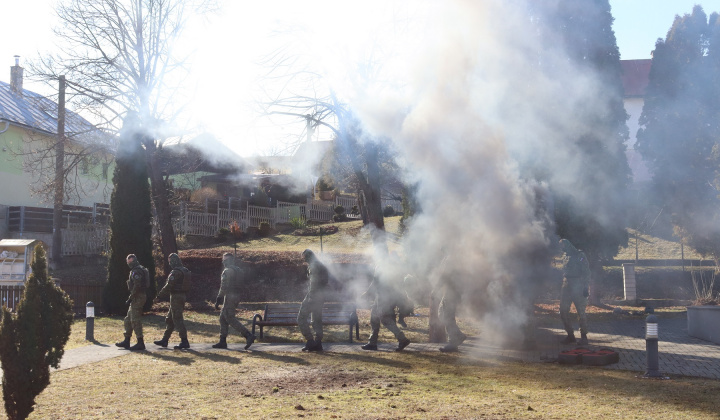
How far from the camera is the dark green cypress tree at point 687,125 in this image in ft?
86.5

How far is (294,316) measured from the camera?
534 inches

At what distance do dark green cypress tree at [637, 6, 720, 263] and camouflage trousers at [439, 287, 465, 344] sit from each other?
18085 mm

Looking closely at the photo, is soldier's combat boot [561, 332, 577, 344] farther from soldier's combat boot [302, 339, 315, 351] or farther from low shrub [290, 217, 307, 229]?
low shrub [290, 217, 307, 229]

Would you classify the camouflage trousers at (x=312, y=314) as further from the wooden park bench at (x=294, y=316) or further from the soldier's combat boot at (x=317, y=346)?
the wooden park bench at (x=294, y=316)

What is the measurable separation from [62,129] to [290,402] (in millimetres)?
19008

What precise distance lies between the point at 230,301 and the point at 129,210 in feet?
30.2

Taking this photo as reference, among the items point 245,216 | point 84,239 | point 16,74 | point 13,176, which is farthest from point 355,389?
point 16,74

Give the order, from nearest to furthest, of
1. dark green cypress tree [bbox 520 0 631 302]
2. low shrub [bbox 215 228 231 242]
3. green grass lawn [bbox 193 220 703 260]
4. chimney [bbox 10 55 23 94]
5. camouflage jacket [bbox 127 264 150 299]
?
camouflage jacket [bbox 127 264 150 299], dark green cypress tree [bbox 520 0 631 302], green grass lawn [bbox 193 220 703 260], low shrub [bbox 215 228 231 242], chimney [bbox 10 55 23 94]

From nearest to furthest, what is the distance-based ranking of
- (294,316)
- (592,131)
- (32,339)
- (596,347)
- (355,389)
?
(32,339) < (355,389) < (596,347) < (294,316) < (592,131)

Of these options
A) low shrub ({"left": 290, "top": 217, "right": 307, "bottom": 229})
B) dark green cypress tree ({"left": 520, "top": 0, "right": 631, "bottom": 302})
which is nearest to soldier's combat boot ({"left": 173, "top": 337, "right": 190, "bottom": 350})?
dark green cypress tree ({"left": 520, "top": 0, "right": 631, "bottom": 302})

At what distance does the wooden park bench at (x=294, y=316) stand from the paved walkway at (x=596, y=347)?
0.46 metres

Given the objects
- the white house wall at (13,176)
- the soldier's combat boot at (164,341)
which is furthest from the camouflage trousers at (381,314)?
the white house wall at (13,176)

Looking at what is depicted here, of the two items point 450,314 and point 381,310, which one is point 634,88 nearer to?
point 450,314

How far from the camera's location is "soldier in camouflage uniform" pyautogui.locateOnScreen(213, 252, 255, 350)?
40.1 feet
